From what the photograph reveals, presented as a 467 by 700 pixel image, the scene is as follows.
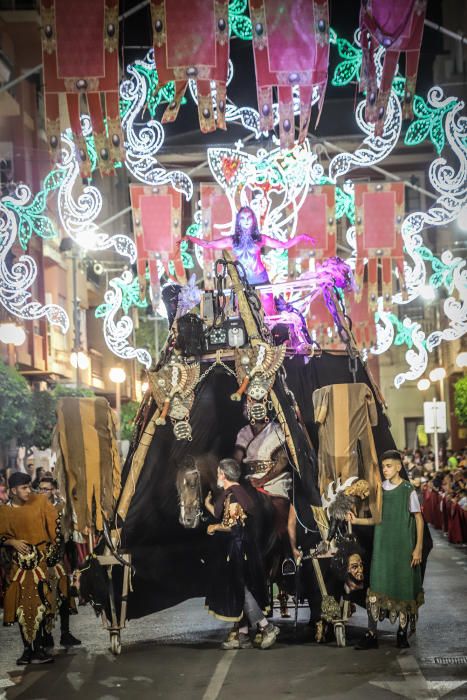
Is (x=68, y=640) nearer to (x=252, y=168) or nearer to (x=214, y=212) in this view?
(x=214, y=212)

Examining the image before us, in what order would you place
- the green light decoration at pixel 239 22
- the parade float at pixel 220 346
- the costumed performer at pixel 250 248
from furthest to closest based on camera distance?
the green light decoration at pixel 239 22 < the costumed performer at pixel 250 248 < the parade float at pixel 220 346

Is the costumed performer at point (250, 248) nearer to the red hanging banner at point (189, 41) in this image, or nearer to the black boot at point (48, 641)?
the red hanging banner at point (189, 41)

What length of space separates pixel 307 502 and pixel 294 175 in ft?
35.5

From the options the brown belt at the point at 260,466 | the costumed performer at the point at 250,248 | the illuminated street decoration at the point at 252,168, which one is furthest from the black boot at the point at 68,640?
the illuminated street decoration at the point at 252,168

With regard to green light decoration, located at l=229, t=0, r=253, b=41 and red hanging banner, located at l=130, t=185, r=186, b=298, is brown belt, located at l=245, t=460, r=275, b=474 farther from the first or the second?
red hanging banner, located at l=130, t=185, r=186, b=298

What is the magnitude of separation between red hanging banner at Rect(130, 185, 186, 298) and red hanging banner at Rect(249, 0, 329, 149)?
28.5 ft

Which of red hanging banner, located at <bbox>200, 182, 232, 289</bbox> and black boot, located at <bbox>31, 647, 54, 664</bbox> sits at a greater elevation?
red hanging banner, located at <bbox>200, 182, 232, 289</bbox>

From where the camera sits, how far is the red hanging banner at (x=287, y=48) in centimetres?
1322

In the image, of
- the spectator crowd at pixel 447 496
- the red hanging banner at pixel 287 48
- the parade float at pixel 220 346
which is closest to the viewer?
the parade float at pixel 220 346

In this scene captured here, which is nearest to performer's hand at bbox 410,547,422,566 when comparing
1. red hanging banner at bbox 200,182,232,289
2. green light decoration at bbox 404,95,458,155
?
green light decoration at bbox 404,95,458,155

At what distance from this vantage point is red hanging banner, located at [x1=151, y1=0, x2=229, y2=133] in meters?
13.0

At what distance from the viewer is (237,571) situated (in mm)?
12430

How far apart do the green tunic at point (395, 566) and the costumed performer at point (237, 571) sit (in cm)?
118

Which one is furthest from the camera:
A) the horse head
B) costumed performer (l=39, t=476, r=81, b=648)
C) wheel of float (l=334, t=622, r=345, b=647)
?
the horse head
